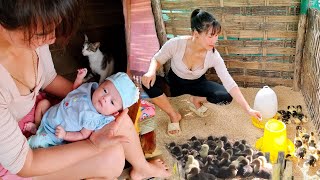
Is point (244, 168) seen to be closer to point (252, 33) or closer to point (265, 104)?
point (265, 104)

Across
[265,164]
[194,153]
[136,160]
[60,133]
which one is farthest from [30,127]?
[265,164]

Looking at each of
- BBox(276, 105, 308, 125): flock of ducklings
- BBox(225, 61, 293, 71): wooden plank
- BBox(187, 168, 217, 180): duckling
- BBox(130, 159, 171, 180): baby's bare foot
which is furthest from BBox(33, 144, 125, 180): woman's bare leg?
BBox(225, 61, 293, 71): wooden plank

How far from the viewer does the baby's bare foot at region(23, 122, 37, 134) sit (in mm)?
1409

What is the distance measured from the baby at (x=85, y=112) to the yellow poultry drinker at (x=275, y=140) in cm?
67

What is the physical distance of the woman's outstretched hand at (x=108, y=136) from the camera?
132 centimetres

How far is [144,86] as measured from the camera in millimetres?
2004

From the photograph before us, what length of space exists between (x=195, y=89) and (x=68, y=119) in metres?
0.84

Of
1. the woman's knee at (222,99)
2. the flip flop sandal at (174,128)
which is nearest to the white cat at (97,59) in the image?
the flip flop sandal at (174,128)

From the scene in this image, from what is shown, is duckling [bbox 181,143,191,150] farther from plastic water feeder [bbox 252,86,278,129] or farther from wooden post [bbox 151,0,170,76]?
wooden post [bbox 151,0,170,76]

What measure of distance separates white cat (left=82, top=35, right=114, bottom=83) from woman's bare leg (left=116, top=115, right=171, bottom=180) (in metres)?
0.80

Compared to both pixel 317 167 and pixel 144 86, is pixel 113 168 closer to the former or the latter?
pixel 144 86

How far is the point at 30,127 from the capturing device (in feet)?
4.67

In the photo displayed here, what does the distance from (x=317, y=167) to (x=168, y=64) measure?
1.00 metres

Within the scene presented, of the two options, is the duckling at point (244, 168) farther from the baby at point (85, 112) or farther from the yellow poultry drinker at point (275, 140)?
the baby at point (85, 112)
